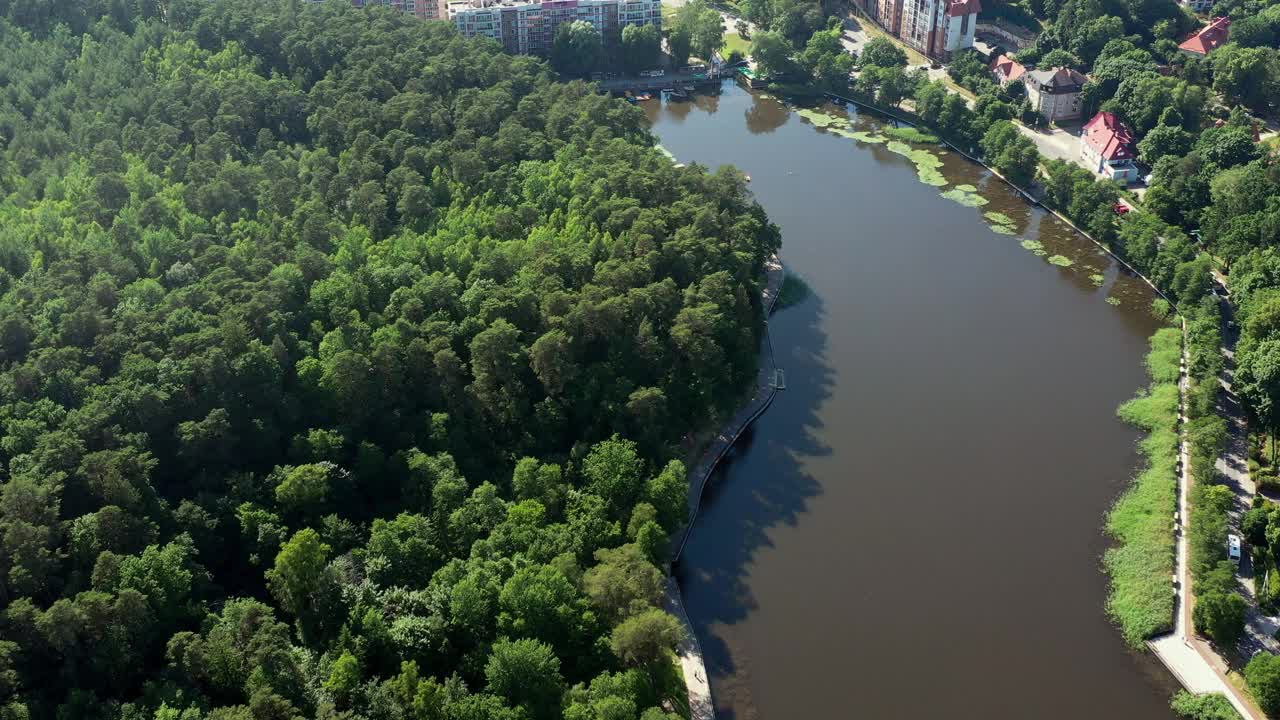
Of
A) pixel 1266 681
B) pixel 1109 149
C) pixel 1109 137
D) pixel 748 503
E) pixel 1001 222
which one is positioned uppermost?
pixel 1109 137

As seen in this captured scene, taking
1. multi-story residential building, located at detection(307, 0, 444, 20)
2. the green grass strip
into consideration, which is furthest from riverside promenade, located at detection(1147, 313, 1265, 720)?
multi-story residential building, located at detection(307, 0, 444, 20)

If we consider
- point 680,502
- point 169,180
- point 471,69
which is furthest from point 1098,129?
point 169,180

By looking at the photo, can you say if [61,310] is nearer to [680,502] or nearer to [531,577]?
[531,577]

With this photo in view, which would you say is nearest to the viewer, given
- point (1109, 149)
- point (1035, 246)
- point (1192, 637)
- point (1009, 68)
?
point (1192, 637)

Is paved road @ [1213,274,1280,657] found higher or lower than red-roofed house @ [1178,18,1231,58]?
lower

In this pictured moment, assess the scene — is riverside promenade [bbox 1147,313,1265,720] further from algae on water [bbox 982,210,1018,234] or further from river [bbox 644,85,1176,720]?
algae on water [bbox 982,210,1018,234]

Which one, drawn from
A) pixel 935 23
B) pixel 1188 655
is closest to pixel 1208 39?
pixel 935 23

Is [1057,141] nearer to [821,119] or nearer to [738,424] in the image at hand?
[821,119]
